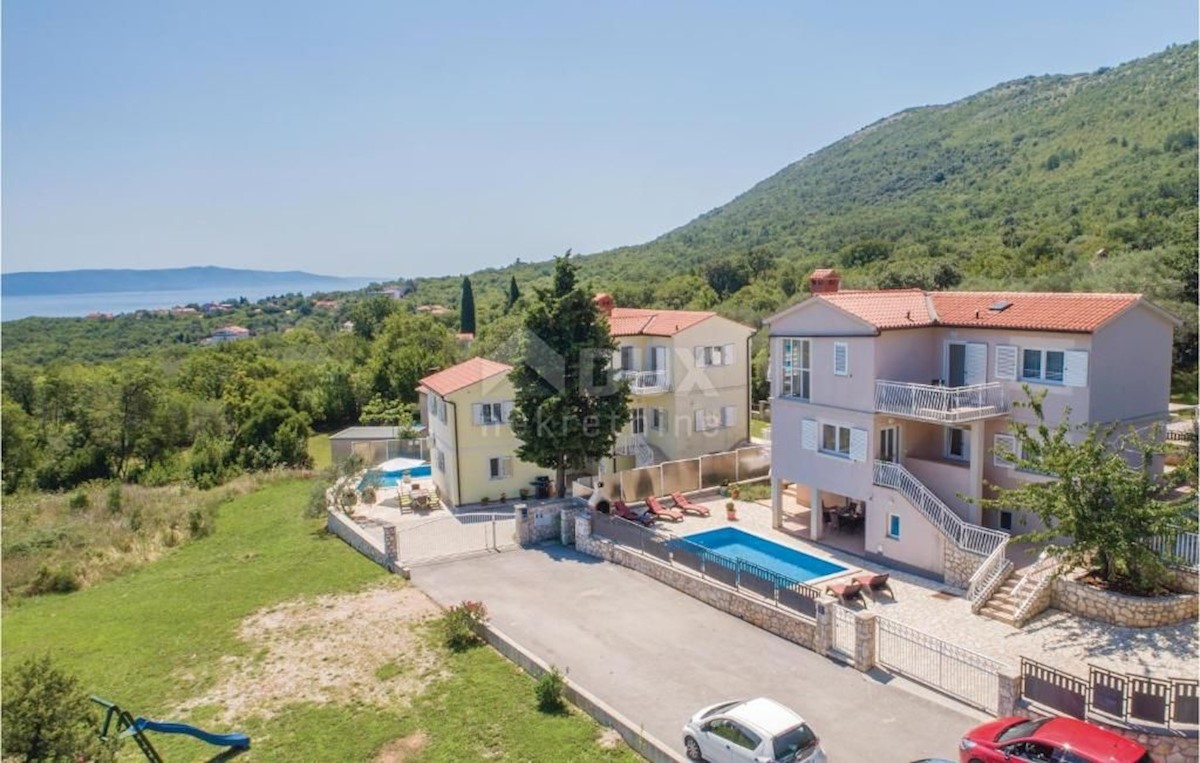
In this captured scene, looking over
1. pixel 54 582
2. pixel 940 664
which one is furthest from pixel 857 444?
pixel 54 582

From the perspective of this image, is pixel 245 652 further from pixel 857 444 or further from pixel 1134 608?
pixel 1134 608

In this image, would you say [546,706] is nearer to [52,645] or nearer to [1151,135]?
[52,645]

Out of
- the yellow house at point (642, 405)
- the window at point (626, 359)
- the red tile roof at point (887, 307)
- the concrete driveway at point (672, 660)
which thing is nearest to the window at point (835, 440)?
the red tile roof at point (887, 307)

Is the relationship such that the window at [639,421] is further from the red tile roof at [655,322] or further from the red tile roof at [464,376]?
the red tile roof at [464,376]

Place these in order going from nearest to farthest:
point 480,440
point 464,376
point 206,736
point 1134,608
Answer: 1. point 206,736
2. point 1134,608
3. point 480,440
4. point 464,376

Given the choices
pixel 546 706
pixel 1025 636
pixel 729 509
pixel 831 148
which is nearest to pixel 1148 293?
pixel 729 509

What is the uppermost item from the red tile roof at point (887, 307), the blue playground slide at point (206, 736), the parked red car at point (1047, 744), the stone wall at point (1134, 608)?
the red tile roof at point (887, 307)
